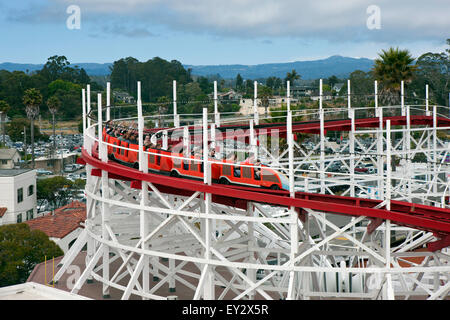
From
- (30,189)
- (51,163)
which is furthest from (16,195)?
(51,163)

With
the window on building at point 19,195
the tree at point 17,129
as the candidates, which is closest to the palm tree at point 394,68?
the window on building at point 19,195

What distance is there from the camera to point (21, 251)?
134ft

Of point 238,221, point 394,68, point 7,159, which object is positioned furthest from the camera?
point 7,159

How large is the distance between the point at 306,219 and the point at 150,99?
94193 millimetres

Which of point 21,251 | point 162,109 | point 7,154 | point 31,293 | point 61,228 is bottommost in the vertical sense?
point 21,251

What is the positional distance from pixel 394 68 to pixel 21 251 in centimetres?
3144

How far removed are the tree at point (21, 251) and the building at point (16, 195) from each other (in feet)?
39.7

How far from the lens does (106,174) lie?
25.3 m

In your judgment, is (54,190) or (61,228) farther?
(54,190)

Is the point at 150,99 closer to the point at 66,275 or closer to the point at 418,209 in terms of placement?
the point at 66,275

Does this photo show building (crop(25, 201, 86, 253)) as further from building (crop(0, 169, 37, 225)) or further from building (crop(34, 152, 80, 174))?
building (crop(34, 152, 80, 174))

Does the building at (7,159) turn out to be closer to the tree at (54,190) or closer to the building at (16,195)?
the tree at (54,190)

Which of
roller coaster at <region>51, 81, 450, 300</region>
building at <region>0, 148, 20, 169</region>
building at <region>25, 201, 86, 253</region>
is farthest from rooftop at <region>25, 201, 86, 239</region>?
building at <region>0, 148, 20, 169</region>

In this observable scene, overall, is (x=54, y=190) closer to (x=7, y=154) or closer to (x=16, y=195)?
(x=7, y=154)
